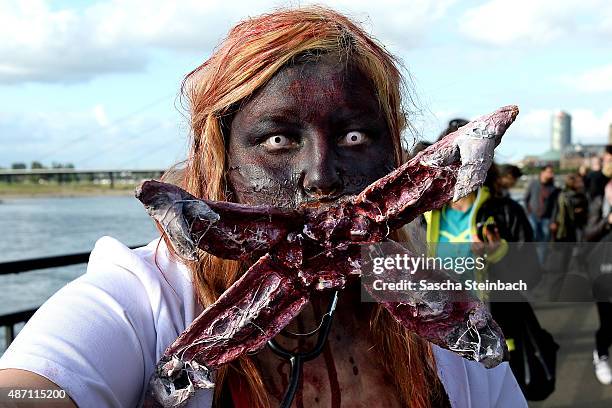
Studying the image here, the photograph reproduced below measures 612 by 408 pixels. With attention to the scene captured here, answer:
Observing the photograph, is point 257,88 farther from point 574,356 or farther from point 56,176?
point 56,176

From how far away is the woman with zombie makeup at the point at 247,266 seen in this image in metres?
1.25

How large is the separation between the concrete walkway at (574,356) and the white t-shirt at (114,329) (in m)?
4.43

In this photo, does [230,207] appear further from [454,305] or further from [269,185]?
[454,305]

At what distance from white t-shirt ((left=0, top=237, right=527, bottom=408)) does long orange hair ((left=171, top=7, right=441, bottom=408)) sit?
2.3 inches

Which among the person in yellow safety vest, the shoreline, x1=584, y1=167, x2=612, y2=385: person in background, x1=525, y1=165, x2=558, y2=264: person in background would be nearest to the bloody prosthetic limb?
the person in yellow safety vest

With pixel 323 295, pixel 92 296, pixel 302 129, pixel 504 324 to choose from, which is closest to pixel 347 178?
pixel 302 129

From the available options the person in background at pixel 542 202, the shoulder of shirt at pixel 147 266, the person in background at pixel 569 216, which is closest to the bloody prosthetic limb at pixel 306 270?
the shoulder of shirt at pixel 147 266

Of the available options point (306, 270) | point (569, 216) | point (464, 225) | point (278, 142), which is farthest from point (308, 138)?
point (569, 216)

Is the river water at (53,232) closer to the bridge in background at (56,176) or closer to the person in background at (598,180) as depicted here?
the bridge in background at (56,176)

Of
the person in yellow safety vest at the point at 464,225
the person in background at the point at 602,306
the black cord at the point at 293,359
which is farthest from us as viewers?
the person in background at the point at 602,306

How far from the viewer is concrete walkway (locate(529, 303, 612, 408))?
5.50 metres

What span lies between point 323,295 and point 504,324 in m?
3.50

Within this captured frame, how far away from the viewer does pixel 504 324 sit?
15.4 ft

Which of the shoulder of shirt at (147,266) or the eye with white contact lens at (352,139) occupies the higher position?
the eye with white contact lens at (352,139)
